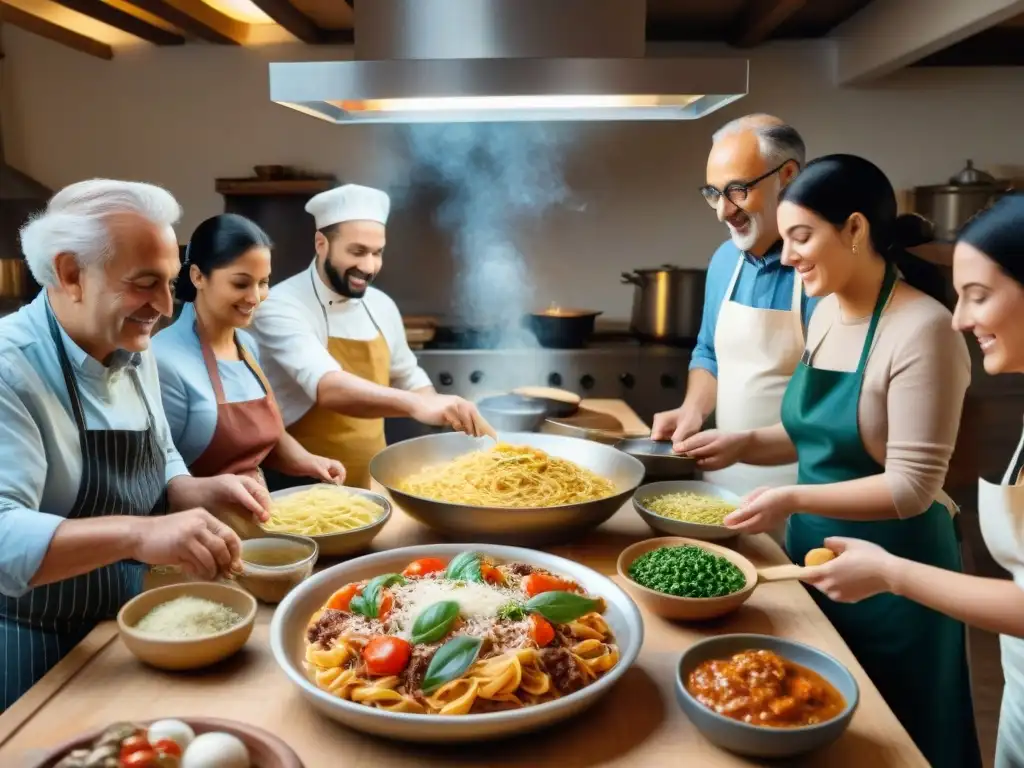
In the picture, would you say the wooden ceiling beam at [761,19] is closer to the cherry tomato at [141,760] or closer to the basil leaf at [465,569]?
the basil leaf at [465,569]

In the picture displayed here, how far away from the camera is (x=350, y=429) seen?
3.10 metres

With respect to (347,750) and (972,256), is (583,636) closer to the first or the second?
(347,750)

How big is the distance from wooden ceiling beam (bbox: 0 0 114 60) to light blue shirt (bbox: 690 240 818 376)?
12.8ft

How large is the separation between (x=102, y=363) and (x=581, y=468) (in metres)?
1.21

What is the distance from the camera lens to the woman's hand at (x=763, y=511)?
1771 millimetres

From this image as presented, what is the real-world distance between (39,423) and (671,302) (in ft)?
12.3

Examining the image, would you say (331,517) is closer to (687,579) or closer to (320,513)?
(320,513)

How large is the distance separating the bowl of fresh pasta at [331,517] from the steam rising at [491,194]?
3.10 meters

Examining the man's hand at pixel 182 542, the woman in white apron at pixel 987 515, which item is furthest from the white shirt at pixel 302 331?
the woman in white apron at pixel 987 515

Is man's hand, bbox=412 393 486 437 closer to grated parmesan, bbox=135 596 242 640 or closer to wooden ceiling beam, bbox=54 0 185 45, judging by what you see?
grated parmesan, bbox=135 596 242 640

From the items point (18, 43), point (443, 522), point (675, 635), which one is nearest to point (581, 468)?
point (443, 522)

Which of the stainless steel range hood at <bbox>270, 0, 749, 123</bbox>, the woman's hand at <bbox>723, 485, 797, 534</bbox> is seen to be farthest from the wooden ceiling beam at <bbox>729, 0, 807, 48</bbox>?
the woman's hand at <bbox>723, 485, 797, 534</bbox>

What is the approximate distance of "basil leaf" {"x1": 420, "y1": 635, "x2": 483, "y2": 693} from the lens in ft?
4.05

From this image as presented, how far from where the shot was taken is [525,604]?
1.42 meters
